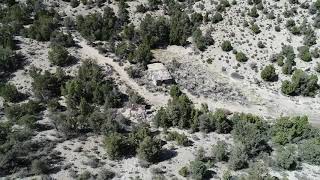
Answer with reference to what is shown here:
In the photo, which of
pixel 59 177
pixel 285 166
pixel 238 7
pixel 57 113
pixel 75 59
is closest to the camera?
pixel 59 177

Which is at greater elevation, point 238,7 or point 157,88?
point 238,7

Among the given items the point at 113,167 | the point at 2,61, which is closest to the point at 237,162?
the point at 113,167

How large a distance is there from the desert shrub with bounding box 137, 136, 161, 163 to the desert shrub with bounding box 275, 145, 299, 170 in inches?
576

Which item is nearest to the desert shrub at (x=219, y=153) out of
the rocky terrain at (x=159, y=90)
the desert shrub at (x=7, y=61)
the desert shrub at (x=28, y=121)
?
the rocky terrain at (x=159, y=90)

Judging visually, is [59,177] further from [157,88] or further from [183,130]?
[157,88]

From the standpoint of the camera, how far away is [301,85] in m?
63.3

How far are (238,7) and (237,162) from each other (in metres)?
35.0

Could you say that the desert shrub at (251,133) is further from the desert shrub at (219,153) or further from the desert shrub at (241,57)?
the desert shrub at (241,57)

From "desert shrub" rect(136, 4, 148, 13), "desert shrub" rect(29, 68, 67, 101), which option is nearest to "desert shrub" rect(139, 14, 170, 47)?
"desert shrub" rect(136, 4, 148, 13)

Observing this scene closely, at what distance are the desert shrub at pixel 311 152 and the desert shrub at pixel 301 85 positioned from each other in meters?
12.9

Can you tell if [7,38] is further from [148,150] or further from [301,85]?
[301,85]

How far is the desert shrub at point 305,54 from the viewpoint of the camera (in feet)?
220

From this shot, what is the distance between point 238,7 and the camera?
74.2 m

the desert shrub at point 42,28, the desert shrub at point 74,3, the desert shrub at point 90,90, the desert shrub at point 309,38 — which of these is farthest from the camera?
the desert shrub at point 74,3
